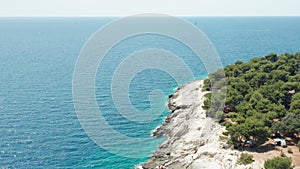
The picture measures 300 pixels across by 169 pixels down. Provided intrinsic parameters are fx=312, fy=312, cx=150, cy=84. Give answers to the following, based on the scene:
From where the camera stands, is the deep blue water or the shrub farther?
the deep blue water

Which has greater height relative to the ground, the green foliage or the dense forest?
the dense forest

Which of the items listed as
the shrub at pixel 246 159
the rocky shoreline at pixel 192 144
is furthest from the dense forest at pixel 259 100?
the shrub at pixel 246 159

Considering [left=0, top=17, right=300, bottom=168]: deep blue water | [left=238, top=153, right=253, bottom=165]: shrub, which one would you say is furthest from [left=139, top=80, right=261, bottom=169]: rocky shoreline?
[left=0, top=17, right=300, bottom=168]: deep blue water

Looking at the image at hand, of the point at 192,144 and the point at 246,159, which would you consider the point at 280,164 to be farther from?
the point at 192,144

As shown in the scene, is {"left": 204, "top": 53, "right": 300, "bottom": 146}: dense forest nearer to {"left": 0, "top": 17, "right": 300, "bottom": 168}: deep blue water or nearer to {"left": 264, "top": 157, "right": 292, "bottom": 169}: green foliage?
{"left": 264, "top": 157, "right": 292, "bottom": 169}: green foliage

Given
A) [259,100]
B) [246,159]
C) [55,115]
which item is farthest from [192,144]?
[55,115]

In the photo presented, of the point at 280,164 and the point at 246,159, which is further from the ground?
the point at 246,159

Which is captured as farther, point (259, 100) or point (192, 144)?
point (259, 100)
